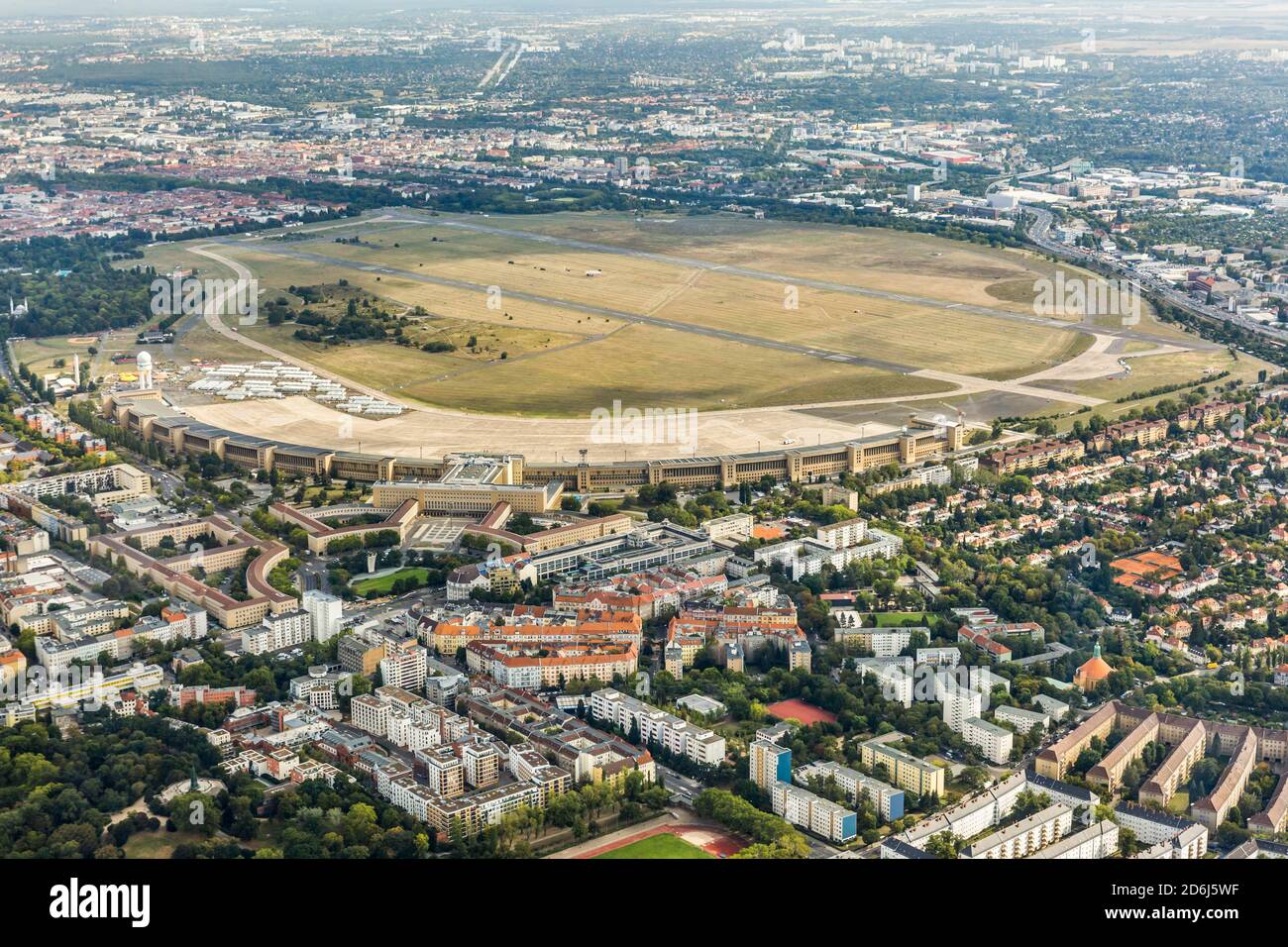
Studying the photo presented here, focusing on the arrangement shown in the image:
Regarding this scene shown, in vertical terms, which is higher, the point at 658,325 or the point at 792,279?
the point at 792,279

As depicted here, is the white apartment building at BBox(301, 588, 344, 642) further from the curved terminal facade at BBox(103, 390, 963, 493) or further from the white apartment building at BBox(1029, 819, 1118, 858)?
the white apartment building at BBox(1029, 819, 1118, 858)

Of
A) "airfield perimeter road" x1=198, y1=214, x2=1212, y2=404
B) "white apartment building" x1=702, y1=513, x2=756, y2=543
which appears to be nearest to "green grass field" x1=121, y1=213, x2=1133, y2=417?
"airfield perimeter road" x1=198, y1=214, x2=1212, y2=404

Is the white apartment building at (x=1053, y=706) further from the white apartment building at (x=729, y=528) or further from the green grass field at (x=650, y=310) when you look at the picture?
the green grass field at (x=650, y=310)
